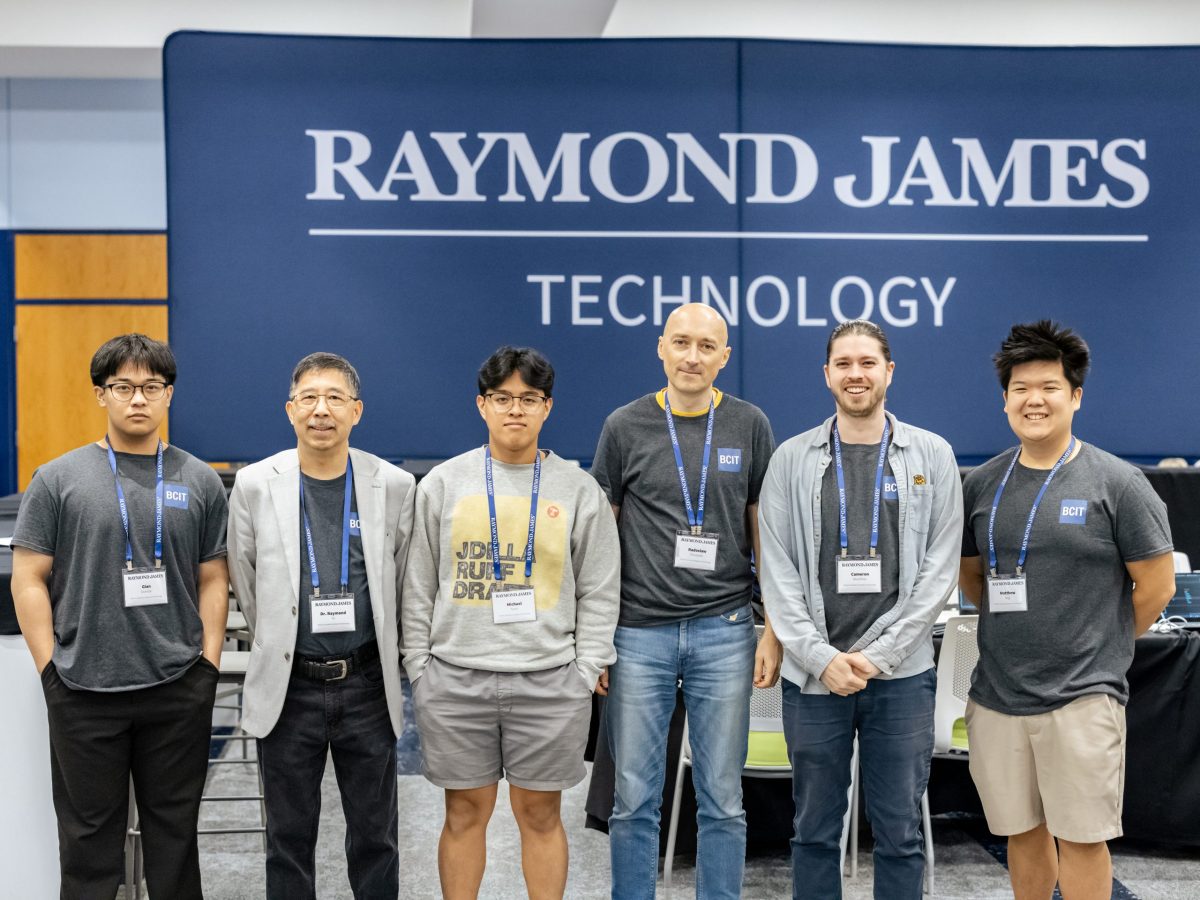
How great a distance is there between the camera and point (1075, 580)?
7.91 feet

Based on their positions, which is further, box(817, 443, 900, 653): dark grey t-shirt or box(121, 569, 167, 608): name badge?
box(817, 443, 900, 653): dark grey t-shirt

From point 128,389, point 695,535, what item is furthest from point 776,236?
point 128,389

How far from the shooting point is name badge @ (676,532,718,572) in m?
2.53

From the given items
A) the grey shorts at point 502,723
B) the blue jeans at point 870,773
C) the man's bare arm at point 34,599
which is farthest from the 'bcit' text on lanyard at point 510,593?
the man's bare arm at point 34,599

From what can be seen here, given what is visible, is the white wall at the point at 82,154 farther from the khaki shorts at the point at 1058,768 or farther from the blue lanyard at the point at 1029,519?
the khaki shorts at the point at 1058,768

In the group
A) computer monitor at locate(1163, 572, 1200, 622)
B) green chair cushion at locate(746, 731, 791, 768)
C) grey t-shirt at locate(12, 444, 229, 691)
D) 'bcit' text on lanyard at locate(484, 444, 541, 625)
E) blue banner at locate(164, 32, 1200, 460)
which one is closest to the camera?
grey t-shirt at locate(12, 444, 229, 691)

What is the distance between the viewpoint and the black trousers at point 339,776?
8.05 feet

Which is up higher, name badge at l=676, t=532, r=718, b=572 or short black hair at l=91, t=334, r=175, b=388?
short black hair at l=91, t=334, r=175, b=388

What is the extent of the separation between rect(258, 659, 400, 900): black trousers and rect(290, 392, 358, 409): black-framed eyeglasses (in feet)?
1.93

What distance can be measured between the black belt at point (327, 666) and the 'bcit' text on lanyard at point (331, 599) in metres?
0.07

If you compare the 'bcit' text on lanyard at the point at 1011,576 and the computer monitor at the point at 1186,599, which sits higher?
the 'bcit' text on lanyard at the point at 1011,576

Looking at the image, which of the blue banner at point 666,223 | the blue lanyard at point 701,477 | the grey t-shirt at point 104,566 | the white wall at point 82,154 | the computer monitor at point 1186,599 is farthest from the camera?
the white wall at point 82,154

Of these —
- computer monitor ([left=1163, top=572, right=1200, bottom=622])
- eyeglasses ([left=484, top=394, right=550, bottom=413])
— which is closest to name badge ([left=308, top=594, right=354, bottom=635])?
eyeglasses ([left=484, top=394, right=550, bottom=413])

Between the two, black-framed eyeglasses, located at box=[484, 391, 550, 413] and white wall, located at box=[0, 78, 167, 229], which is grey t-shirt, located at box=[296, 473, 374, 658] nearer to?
black-framed eyeglasses, located at box=[484, 391, 550, 413]
